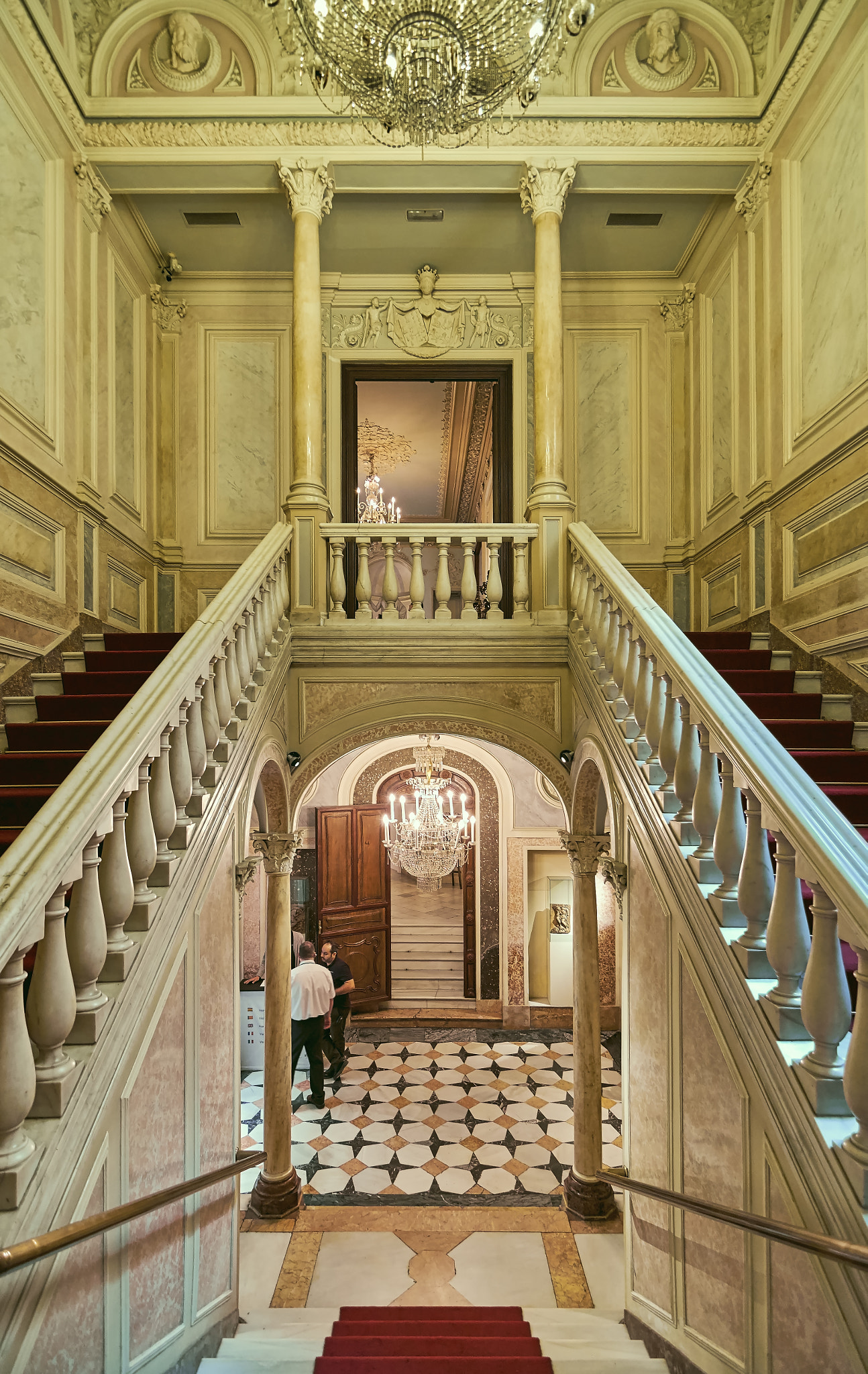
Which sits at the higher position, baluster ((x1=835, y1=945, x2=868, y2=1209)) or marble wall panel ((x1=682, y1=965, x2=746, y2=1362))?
baluster ((x1=835, y1=945, x2=868, y2=1209))

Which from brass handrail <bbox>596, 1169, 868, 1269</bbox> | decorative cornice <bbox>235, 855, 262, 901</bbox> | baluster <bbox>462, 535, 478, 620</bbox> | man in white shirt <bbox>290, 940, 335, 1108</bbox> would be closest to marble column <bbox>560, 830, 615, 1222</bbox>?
baluster <bbox>462, 535, 478, 620</bbox>

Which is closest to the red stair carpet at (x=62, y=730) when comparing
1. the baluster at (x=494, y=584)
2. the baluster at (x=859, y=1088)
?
the baluster at (x=494, y=584)

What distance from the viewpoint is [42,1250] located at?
4.73ft

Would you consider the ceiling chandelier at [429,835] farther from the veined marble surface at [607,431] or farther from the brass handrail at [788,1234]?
the brass handrail at [788,1234]

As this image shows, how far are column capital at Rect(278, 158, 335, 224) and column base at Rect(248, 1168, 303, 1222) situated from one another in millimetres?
6611

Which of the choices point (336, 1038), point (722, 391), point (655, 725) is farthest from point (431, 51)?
point (336, 1038)

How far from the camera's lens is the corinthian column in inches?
188

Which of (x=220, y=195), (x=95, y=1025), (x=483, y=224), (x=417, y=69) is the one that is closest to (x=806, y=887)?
(x=95, y=1025)

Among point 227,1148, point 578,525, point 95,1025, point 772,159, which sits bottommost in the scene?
point 227,1148

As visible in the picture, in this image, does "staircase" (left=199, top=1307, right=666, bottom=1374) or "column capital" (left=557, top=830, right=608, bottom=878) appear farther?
"column capital" (left=557, top=830, right=608, bottom=878)

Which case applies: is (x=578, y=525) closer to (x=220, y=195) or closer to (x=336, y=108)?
(x=336, y=108)

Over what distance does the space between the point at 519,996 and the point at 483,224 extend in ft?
27.7

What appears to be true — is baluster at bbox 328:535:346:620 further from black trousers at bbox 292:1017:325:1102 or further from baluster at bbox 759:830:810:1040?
black trousers at bbox 292:1017:325:1102

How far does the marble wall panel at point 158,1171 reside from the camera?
2.24 meters
